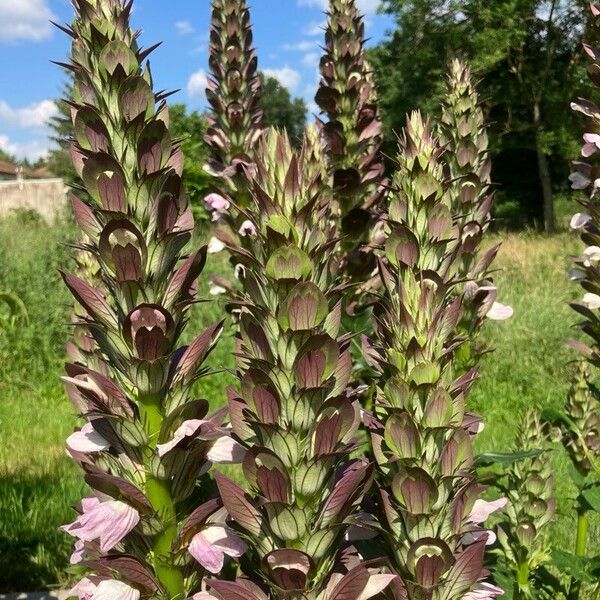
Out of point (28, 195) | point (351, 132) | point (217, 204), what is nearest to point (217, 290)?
point (217, 204)

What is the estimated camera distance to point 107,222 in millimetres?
854

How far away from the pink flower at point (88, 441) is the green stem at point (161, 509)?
0.07m

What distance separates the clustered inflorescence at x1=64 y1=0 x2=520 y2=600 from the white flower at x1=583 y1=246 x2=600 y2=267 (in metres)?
1.33

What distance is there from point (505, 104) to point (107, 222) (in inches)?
1133

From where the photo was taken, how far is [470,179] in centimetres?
202

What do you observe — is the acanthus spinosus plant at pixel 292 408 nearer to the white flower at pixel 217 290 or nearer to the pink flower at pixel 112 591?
the pink flower at pixel 112 591

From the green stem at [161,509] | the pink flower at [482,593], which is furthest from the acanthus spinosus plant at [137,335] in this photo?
the pink flower at [482,593]

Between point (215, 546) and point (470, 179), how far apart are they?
145 centimetres

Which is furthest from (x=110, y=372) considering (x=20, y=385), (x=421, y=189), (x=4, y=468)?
(x=20, y=385)

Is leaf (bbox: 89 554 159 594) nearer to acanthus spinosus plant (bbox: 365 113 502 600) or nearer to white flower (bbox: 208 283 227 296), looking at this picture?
acanthus spinosus plant (bbox: 365 113 502 600)

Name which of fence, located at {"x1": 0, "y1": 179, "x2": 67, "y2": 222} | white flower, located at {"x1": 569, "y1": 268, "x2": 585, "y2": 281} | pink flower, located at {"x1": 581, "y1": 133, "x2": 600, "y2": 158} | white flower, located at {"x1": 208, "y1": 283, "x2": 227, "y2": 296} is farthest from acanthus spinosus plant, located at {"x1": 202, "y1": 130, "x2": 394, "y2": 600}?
fence, located at {"x1": 0, "y1": 179, "x2": 67, "y2": 222}

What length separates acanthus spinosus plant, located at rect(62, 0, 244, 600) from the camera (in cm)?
84

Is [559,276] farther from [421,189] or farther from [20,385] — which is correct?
[421,189]

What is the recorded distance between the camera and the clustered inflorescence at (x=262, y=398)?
76cm
